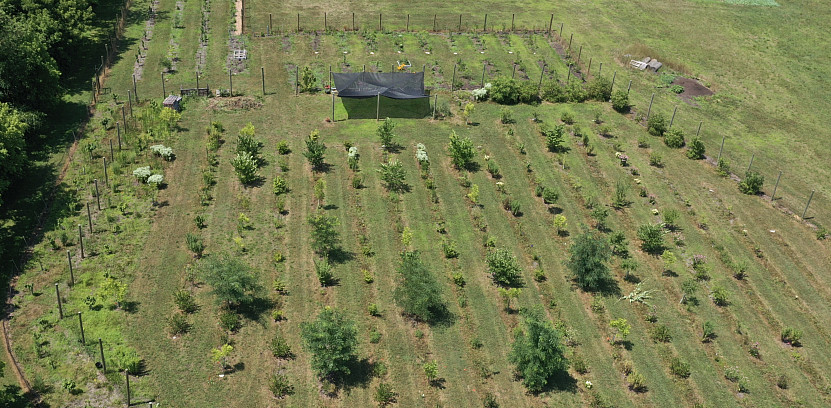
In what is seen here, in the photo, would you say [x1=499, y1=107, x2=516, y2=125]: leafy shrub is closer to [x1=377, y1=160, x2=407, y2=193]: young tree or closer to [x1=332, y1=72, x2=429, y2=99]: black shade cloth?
[x1=332, y1=72, x2=429, y2=99]: black shade cloth

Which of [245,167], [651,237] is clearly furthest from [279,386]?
[651,237]

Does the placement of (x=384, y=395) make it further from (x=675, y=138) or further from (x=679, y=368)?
(x=675, y=138)

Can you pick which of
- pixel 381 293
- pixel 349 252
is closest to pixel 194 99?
pixel 349 252

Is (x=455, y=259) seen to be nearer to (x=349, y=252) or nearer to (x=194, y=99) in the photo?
(x=349, y=252)

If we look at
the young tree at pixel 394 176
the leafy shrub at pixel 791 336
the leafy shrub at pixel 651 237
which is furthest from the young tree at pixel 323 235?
the leafy shrub at pixel 791 336

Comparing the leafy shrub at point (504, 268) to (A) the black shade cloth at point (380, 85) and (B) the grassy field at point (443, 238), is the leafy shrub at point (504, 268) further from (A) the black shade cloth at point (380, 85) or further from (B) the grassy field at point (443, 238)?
(A) the black shade cloth at point (380, 85)

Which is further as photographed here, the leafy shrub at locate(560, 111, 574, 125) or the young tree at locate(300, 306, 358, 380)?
the leafy shrub at locate(560, 111, 574, 125)

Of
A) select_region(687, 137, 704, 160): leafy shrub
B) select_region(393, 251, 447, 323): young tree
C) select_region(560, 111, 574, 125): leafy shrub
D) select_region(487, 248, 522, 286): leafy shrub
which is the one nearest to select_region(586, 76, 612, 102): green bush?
select_region(560, 111, 574, 125): leafy shrub
